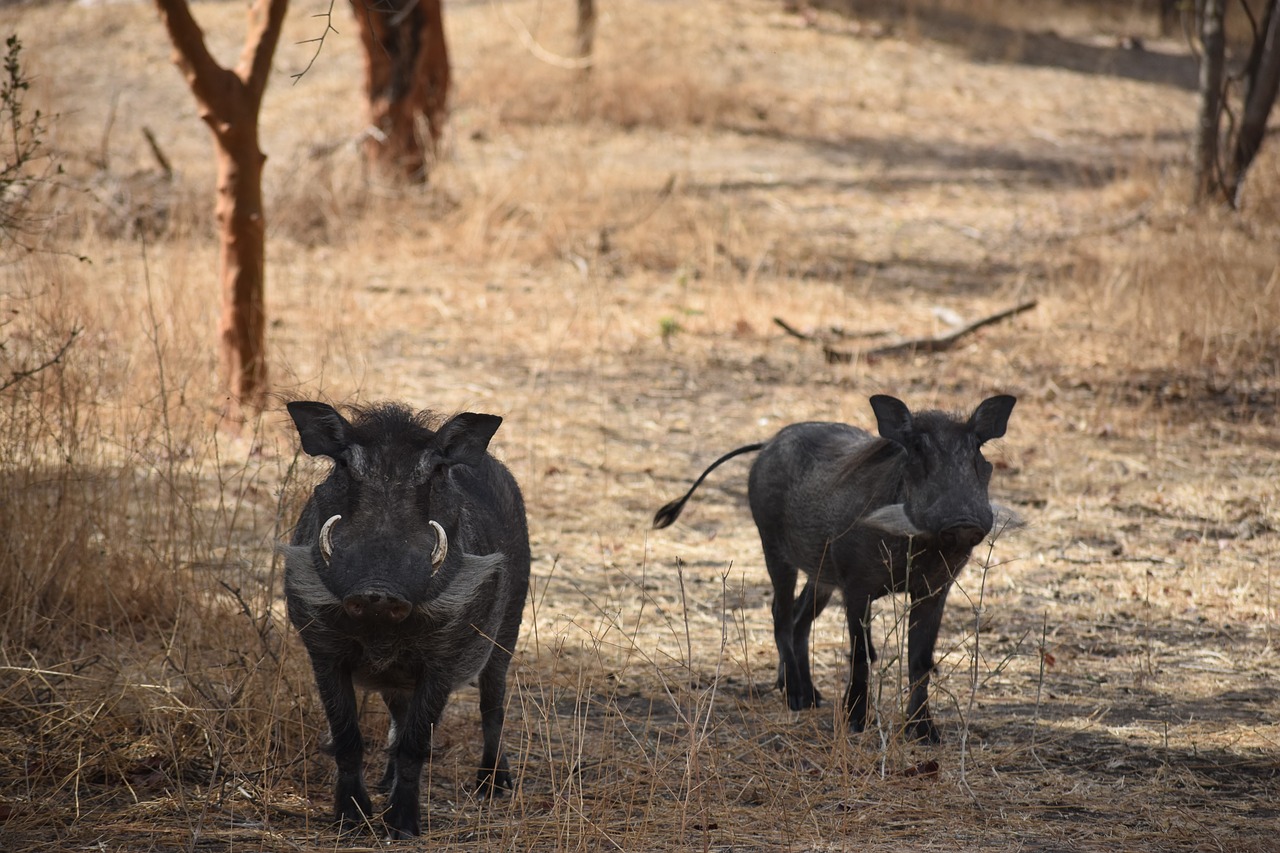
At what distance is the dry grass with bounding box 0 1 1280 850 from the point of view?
3.46 metres

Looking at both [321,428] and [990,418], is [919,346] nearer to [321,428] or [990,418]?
[990,418]

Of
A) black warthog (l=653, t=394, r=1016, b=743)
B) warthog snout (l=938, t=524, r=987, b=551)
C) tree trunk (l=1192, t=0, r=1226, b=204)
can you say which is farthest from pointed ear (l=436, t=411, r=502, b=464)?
tree trunk (l=1192, t=0, r=1226, b=204)

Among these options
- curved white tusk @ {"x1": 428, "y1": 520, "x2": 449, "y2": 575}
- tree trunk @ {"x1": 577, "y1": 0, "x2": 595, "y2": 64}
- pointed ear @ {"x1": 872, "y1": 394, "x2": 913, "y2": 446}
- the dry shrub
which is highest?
tree trunk @ {"x1": 577, "y1": 0, "x2": 595, "y2": 64}

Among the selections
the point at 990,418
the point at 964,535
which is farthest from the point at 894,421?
the point at 964,535

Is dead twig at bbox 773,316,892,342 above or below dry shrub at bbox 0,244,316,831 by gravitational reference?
above

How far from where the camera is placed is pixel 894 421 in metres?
4.00

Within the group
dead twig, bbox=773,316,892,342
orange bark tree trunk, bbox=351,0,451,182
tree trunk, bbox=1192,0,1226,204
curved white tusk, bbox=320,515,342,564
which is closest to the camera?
curved white tusk, bbox=320,515,342,564

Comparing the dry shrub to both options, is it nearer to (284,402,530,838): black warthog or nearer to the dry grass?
the dry grass

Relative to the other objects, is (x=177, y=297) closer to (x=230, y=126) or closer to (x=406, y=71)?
(x=230, y=126)

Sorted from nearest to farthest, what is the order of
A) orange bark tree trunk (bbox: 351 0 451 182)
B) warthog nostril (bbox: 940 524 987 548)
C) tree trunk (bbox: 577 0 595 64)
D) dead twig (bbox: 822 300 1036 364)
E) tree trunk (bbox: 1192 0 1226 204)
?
warthog nostril (bbox: 940 524 987 548) < dead twig (bbox: 822 300 1036 364) < tree trunk (bbox: 1192 0 1226 204) < orange bark tree trunk (bbox: 351 0 451 182) < tree trunk (bbox: 577 0 595 64)

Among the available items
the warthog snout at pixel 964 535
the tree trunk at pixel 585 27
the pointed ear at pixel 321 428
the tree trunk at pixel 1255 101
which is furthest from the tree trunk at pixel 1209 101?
the pointed ear at pixel 321 428

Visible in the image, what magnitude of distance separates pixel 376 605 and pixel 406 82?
990 cm

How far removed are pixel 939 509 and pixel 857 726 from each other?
0.77 meters

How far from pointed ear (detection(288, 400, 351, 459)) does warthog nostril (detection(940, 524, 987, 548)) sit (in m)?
1.74
